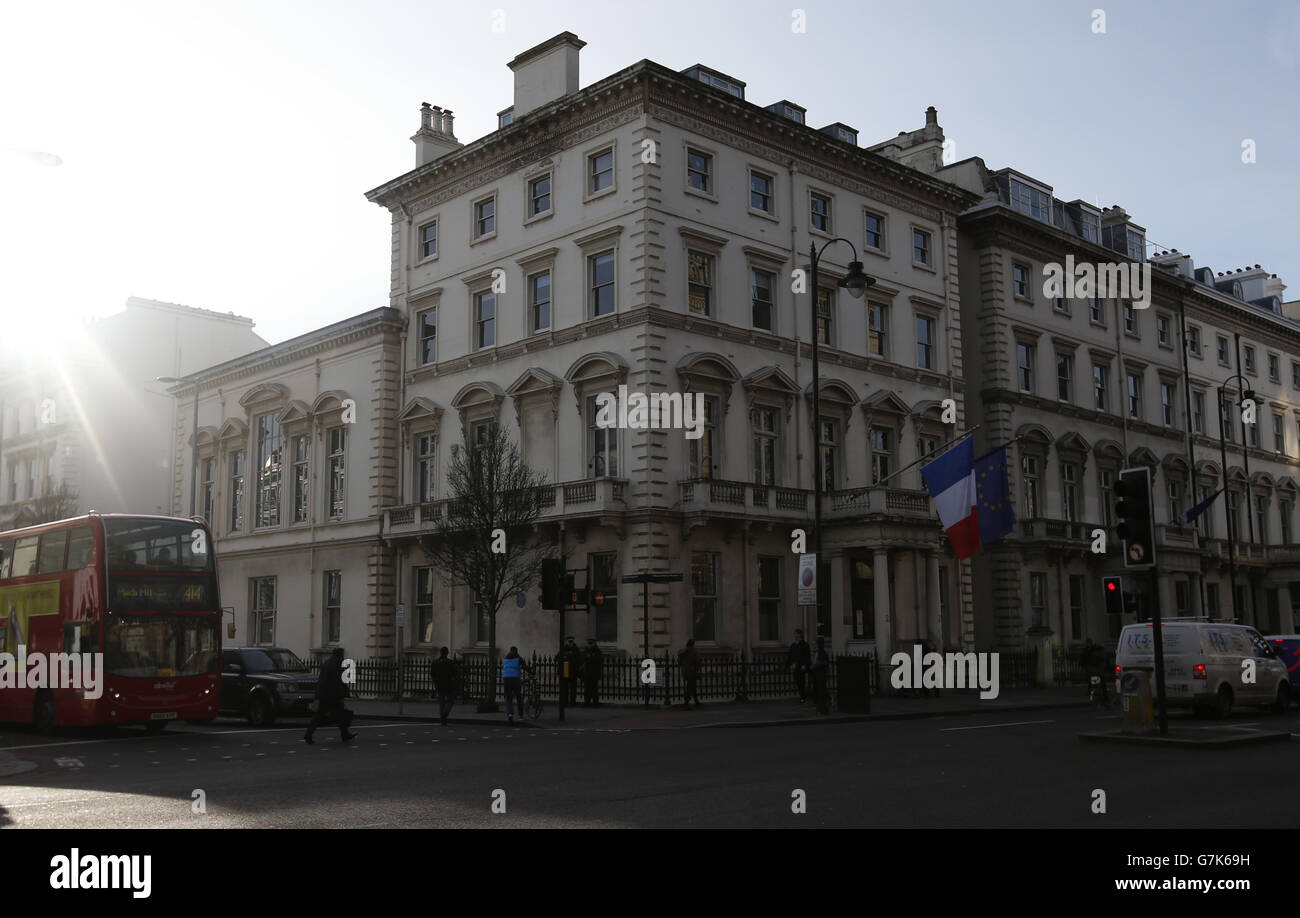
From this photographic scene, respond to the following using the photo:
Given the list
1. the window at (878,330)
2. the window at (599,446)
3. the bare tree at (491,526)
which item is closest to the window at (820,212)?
the window at (878,330)

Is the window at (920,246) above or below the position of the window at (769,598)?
above

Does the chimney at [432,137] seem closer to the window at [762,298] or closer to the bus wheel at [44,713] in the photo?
the window at [762,298]

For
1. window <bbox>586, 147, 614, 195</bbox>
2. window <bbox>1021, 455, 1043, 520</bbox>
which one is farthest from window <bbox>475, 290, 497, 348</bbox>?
window <bbox>1021, 455, 1043, 520</bbox>

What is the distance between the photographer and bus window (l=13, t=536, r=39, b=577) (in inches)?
1002

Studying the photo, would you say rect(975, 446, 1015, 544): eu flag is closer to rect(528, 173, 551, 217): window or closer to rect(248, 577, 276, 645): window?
rect(528, 173, 551, 217): window

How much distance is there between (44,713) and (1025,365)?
121ft

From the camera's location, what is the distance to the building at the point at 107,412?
63.3m

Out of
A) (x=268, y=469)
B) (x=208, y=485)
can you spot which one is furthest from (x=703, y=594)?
(x=208, y=485)

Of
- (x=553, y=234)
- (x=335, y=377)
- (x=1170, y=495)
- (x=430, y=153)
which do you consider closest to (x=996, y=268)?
(x=1170, y=495)

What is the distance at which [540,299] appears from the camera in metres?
37.3

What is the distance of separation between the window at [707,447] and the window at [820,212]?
25.9ft

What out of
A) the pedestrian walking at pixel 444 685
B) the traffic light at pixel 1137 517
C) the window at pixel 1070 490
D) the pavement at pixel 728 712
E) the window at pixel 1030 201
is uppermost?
the window at pixel 1030 201

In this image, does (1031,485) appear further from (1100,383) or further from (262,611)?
(262,611)
